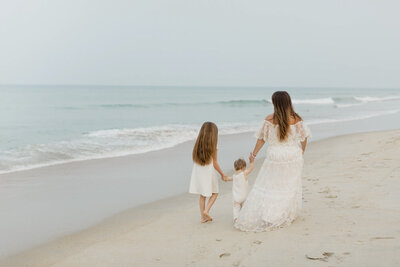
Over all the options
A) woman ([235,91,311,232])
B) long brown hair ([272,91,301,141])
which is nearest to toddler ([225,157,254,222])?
woman ([235,91,311,232])

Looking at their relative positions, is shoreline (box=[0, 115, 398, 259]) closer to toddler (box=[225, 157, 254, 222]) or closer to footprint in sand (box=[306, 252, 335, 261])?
toddler (box=[225, 157, 254, 222])

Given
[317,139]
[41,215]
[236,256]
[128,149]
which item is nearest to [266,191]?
[236,256]

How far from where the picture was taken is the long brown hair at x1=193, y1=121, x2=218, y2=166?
205 inches

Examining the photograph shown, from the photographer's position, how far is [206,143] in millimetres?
5223

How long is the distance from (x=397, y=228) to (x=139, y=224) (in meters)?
3.32

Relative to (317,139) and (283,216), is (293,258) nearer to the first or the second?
(283,216)

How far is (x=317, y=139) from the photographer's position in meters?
14.8

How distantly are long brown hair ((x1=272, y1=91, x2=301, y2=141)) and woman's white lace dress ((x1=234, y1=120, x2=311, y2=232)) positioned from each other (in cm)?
7

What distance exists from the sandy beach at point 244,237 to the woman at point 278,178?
194mm

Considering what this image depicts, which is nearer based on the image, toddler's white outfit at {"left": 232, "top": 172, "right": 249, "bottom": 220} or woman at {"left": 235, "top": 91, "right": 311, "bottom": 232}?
woman at {"left": 235, "top": 91, "right": 311, "bottom": 232}

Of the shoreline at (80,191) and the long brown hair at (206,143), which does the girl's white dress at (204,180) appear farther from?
the shoreline at (80,191)

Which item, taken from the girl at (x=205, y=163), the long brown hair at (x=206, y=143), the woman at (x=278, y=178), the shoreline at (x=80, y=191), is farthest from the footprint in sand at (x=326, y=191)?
the shoreline at (x=80, y=191)

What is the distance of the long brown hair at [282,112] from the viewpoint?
4723mm

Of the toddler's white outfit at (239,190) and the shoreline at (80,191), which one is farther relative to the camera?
the shoreline at (80,191)
